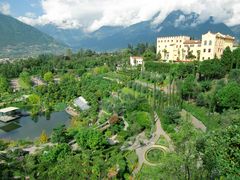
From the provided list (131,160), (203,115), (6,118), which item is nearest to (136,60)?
(203,115)

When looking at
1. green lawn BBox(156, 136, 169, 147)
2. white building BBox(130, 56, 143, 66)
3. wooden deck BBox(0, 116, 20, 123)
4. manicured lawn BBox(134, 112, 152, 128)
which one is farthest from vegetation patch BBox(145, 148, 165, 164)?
white building BBox(130, 56, 143, 66)

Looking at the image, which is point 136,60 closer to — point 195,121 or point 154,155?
point 195,121

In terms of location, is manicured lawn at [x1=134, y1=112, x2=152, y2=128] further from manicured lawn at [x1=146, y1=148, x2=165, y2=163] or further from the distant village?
the distant village

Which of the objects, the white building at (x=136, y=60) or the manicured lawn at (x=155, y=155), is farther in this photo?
the white building at (x=136, y=60)

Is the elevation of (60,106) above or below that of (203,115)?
below

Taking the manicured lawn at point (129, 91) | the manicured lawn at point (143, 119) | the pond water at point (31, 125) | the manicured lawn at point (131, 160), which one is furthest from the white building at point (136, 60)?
the manicured lawn at point (131, 160)

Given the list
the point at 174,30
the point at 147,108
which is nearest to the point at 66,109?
the point at 147,108

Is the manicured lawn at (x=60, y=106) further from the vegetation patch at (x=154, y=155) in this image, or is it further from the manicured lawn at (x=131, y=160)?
the vegetation patch at (x=154, y=155)
